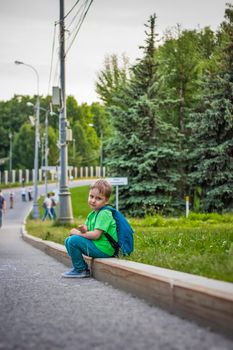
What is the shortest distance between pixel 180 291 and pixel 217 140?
91.8 feet

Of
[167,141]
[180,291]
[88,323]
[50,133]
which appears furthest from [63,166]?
[50,133]

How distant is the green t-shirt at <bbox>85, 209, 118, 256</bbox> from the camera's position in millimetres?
6770

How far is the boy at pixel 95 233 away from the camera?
6.78 metres

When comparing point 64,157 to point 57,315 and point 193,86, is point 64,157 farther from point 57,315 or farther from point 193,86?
point 193,86

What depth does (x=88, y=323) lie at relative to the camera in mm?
4176

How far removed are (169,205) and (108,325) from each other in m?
29.0

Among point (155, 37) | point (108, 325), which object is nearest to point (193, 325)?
point (108, 325)

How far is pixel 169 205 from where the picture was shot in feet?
108

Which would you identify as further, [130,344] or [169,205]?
[169,205]

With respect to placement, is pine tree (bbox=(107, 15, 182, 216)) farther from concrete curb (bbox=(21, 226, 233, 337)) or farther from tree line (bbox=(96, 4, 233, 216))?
concrete curb (bbox=(21, 226, 233, 337))

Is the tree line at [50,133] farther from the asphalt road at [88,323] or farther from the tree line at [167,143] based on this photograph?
the asphalt road at [88,323]

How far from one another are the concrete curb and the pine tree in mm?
25876

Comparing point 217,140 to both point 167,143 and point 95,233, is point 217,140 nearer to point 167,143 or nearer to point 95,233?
point 167,143

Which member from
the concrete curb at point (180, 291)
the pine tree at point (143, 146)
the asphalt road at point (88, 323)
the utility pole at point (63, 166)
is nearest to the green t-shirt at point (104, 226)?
the concrete curb at point (180, 291)
